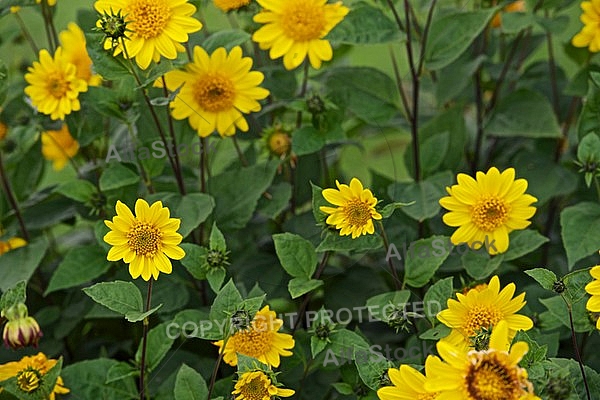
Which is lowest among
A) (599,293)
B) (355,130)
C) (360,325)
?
(360,325)

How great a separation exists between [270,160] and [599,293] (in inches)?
16.4

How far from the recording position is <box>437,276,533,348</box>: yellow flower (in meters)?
0.73

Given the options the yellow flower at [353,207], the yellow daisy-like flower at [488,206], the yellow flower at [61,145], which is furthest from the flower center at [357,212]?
the yellow flower at [61,145]

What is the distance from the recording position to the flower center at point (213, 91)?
903 millimetres

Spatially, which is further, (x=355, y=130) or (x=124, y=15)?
(x=355, y=130)

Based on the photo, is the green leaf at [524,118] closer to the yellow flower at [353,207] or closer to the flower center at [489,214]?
the flower center at [489,214]

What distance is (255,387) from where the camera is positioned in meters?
0.68

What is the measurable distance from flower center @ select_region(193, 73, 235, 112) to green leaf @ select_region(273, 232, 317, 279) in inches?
6.6

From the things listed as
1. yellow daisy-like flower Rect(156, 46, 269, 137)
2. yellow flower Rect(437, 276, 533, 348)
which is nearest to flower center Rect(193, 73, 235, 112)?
yellow daisy-like flower Rect(156, 46, 269, 137)

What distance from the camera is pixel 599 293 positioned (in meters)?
0.69

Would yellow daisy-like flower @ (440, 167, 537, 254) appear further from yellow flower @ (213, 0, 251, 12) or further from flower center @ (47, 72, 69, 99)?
flower center @ (47, 72, 69, 99)

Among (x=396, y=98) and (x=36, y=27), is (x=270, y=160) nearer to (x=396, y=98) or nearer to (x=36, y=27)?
(x=396, y=98)

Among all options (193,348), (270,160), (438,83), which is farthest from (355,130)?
(193,348)

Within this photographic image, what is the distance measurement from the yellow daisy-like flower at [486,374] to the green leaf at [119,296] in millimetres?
272
